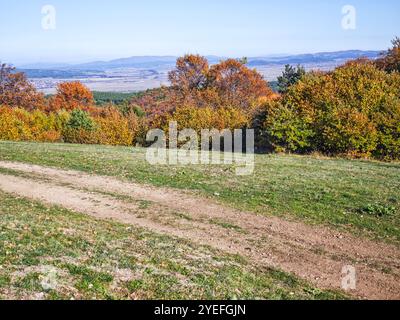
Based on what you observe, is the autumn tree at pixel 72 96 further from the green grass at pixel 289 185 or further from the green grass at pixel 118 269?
the green grass at pixel 118 269

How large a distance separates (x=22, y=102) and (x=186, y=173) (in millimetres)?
91494

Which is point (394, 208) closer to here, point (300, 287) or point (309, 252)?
point (309, 252)

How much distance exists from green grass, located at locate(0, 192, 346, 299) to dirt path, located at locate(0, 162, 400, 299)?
111 cm

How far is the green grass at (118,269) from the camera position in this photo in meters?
10.1

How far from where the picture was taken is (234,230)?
16.8 m

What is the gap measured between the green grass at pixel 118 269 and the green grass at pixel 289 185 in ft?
21.1

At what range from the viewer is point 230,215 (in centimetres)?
1884

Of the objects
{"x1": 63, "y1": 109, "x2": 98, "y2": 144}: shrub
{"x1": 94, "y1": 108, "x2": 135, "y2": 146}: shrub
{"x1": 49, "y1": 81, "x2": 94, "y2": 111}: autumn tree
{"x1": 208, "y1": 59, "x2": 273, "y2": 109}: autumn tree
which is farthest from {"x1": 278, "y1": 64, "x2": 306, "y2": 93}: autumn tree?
{"x1": 63, "y1": 109, "x2": 98, "y2": 144}: shrub

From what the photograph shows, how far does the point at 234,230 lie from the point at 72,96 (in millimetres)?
98980

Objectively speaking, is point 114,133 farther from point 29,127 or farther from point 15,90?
point 15,90

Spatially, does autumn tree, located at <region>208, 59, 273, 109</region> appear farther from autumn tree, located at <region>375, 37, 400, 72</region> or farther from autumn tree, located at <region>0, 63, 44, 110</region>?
autumn tree, located at <region>0, 63, 44, 110</region>

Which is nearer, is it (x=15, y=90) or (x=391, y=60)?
(x=391, y=60)

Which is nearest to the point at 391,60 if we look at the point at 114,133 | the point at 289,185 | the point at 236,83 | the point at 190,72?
the point at 236,83
